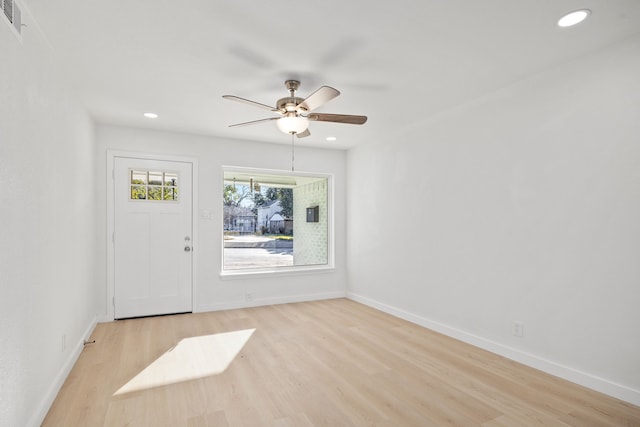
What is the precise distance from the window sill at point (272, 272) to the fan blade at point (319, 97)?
2.88 m

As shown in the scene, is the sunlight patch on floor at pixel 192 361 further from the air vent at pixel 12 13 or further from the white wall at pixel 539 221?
the air vent at pixel 12 13

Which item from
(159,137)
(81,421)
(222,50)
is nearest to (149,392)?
(81,421)

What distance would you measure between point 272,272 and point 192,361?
2.19 meters

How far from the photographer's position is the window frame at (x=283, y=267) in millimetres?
4859

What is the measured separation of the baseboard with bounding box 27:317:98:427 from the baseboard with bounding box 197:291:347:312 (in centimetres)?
157

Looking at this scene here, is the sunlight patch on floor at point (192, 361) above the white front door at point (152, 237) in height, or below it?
below

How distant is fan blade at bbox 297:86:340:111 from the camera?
2454 millimetres

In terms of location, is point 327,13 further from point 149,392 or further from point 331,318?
point 331,318

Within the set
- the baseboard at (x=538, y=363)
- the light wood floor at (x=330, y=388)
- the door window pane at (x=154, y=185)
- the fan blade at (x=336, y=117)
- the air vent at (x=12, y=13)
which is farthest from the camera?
the door window pane at (x=154, y=185)

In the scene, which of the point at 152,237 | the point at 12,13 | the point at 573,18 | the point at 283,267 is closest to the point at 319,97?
the point at 573,18

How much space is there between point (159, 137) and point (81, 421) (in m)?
3.41

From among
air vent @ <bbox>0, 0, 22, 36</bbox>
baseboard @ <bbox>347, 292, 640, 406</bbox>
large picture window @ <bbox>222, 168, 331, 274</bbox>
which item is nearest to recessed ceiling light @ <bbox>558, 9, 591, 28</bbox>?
baseboard @ <bbox>347, 292, 640, 406</bbox>

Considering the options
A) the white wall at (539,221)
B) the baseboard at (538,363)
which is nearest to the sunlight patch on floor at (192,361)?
Result: the baseboard at (538,363)

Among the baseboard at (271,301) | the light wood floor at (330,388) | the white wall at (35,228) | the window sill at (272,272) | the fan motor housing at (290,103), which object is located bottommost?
the light wood floor at (330,388)
